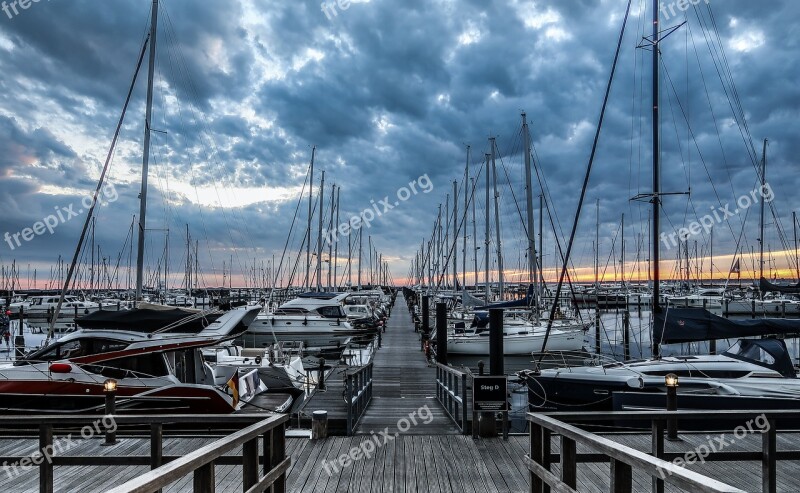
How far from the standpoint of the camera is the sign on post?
28.7 feet

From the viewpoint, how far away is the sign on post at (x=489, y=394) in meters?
8.76

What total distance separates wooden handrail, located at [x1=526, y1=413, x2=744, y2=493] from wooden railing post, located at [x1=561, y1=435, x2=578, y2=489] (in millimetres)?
26

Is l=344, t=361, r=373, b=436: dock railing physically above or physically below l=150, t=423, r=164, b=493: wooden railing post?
below

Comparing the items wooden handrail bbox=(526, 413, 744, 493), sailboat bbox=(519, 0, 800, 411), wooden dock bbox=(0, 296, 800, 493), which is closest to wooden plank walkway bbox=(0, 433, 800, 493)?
wooden dock bbox=(0, 296, 800, 493)

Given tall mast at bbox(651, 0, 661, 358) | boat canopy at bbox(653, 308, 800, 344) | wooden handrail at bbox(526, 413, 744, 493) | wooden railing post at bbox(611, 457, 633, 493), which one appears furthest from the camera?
tall mast at bbox(651, 0, 661, 358)

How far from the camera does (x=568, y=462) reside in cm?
387

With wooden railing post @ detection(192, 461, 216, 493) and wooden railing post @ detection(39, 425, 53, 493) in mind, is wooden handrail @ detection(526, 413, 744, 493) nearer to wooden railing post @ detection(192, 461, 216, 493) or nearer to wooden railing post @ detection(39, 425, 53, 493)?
wooden railing post @ detection(192, 461, 216, 493)

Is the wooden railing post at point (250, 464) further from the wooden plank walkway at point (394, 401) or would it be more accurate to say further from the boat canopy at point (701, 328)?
the boat canopy at point (701, 328)

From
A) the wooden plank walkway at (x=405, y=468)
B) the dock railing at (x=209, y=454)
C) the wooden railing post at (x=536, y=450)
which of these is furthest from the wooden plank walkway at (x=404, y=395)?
the dock railing at (x=209, y=454)

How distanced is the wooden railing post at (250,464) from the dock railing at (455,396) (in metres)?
5.49

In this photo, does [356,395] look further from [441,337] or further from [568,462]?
[568,462]

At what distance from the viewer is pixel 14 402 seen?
10.1 m

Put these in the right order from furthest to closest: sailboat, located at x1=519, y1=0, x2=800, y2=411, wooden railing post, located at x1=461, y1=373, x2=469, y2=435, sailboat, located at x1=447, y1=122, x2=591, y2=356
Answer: sailboat, located at x1=447, y1=122, x2=591, y2=356 < sailboat, located at x1=519, y1=0, x2=800, y2=411 < wooden railing post, located at x1=461, y1=373, x2=469, y2=435

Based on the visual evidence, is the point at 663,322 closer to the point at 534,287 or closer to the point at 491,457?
the point at 491,457
